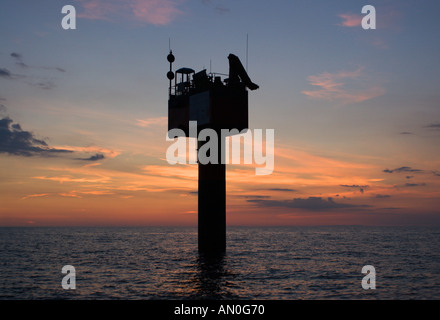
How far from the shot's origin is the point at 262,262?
49031 mm

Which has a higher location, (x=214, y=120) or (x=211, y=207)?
(x=214, y=120)

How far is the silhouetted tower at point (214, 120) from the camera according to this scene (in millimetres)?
45438

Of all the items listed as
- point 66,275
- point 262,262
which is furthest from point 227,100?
point 66,275

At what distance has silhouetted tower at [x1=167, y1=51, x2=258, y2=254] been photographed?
149 feet

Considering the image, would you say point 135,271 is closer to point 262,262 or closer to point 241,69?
point 262,262

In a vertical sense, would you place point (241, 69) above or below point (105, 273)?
above

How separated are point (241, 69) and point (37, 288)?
3050 cm

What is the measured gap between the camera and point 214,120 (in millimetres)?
45625
